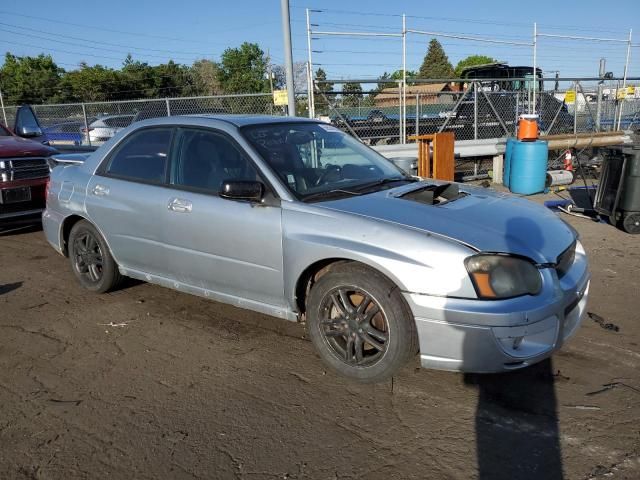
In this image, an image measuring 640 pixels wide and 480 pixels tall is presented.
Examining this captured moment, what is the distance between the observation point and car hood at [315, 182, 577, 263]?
120 inches

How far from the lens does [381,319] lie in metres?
3.18

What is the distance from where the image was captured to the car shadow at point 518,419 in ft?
8.19

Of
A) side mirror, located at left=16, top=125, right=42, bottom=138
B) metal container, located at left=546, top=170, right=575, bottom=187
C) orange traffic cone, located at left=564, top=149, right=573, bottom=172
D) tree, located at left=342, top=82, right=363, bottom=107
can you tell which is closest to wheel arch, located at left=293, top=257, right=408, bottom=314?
side mirror, located at left=16, top=125, right=42, bottom=138

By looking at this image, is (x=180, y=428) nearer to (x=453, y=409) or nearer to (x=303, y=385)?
(x=303, y=385)

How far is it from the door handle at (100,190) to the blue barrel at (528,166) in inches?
282

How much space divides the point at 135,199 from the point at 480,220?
2.72 meters

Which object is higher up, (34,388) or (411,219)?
(411,219)

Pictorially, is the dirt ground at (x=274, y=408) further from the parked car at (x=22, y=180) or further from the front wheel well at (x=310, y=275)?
the parked car at (x=22, y=180)

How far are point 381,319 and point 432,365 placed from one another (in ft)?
1.31

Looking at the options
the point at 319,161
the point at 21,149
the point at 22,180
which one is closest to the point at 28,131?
the point at 21,149

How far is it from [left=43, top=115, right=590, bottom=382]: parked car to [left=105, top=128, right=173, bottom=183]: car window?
13 mm

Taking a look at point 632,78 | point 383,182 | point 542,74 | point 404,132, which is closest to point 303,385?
point 383,182

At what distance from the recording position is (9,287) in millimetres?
5391

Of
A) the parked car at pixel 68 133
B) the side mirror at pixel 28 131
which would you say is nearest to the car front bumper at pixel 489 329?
the side mirror at pixel 28 131
